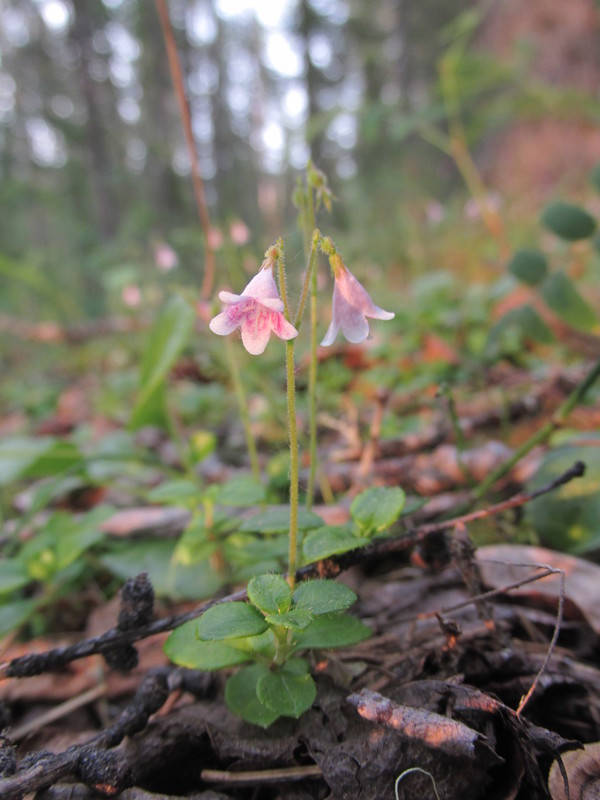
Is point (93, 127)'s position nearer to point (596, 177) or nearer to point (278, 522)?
point (596, 177)

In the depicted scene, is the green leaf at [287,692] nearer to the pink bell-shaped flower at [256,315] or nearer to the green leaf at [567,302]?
the pink bell-shaped flower at [256,315]

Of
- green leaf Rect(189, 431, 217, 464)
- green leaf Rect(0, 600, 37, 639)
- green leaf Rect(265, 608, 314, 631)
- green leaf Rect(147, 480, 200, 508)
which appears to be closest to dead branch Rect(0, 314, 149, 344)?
green leaf Rect(189, 431, 217, 464)

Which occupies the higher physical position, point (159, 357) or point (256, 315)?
point (159, 357)

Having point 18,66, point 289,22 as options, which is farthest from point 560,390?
point 18,66

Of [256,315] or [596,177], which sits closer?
[256,315]

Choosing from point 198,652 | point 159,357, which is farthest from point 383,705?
point 159,357

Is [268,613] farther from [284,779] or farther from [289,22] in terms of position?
[289,22]
